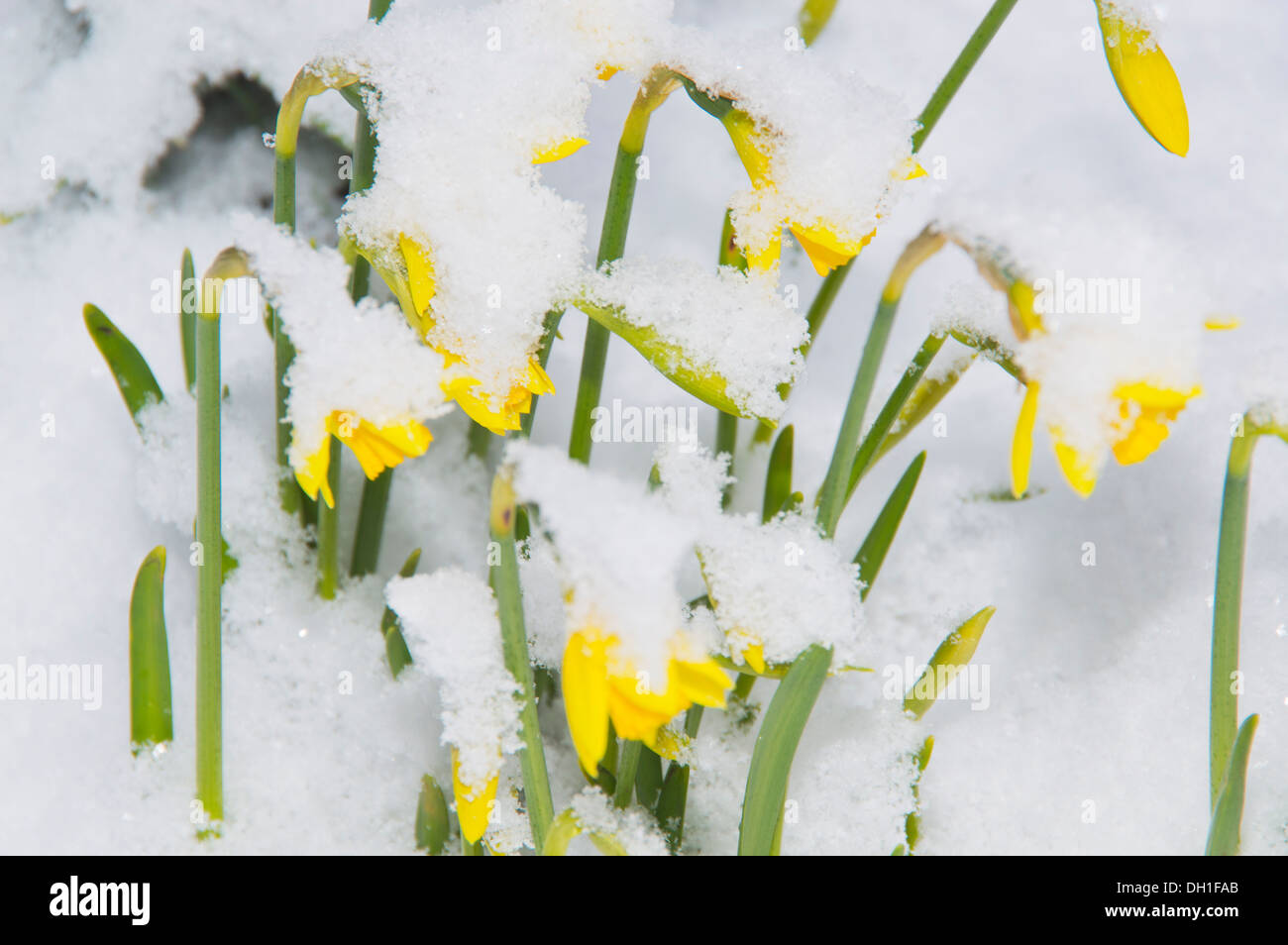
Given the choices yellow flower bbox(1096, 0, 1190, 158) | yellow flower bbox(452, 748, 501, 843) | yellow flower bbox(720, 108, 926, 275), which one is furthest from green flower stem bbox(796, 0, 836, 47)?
yellow flower bbox(452, 748, 501, 843)

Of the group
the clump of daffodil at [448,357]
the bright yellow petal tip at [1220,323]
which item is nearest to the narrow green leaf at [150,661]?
the clump of daffodil at [448,357]

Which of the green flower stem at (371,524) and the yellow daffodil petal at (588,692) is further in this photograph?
the green flower stem at (371,524)

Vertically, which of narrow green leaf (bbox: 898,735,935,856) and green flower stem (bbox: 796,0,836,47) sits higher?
green flower stem (bbox: 796,0,836,47)

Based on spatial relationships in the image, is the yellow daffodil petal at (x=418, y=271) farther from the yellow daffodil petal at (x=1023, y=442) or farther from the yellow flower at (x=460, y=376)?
the yellow daffodil petal at (x=1023, y=442)

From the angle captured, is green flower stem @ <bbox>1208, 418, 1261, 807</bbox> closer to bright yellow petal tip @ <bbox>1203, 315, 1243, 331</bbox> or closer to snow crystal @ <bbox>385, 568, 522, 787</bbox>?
bright yellow petal tip @ <bbox>1203, 315, 1243, 331</bbox>

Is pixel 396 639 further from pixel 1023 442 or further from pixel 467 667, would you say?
pixel 1023 442
